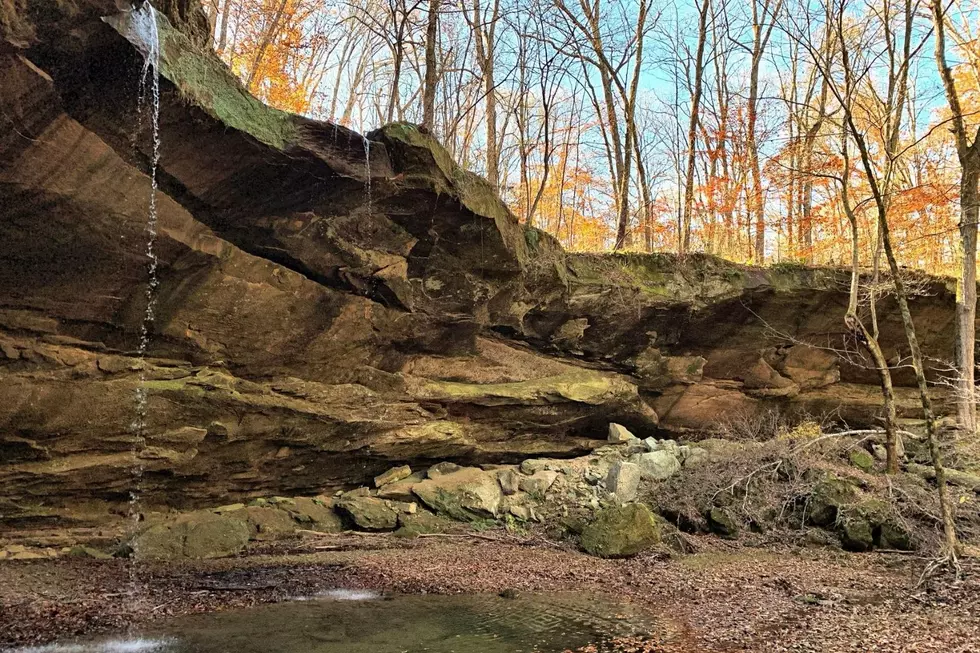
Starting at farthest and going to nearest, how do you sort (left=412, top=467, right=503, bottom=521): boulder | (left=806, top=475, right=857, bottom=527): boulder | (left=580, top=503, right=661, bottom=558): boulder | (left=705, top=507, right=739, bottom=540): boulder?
(left=412, top=467, right=503, bottom=521): boulder → (left=705, top=507, right=739, bottom=540): boulder → (left=806, top=475, right=857, bottom=527): boulder → (left=580, top=503, right=661, bottom=558): boulder

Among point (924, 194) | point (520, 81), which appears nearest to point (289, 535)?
point (520, 81)

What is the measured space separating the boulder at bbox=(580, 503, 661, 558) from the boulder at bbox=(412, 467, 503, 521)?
2477mm

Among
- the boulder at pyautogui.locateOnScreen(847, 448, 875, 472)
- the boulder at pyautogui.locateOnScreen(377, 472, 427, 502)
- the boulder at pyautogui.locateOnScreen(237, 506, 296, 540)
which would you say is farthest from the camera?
the boulder at pyautogui.locateOnScreen(847, 448, 875, 472)

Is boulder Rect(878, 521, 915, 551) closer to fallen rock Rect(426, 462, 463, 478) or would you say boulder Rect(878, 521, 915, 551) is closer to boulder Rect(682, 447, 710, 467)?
boulder Rect(682, 447, 710, 467)

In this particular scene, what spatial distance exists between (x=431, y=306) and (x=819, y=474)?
773 cm

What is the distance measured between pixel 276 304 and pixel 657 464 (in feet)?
26.5

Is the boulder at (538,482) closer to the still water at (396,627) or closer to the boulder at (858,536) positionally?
the still water at (396,627)

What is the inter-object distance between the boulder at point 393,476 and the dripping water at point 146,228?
4.13 metres

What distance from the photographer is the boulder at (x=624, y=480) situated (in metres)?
11.8

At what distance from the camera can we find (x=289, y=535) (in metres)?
9.90

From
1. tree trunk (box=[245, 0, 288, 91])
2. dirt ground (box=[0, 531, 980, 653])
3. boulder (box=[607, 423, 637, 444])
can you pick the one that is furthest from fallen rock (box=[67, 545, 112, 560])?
boulder (box=[607, 423, 637, 444])

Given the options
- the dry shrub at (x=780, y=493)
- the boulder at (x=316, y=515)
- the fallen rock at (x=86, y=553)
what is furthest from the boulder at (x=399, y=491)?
the dry shrub at (x=780, y=493)

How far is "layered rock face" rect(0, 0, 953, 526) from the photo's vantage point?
7312 mm

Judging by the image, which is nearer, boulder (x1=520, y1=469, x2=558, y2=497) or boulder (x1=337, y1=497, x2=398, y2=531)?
boulder (x1=337, y1=497, x2=398, y2=531)
